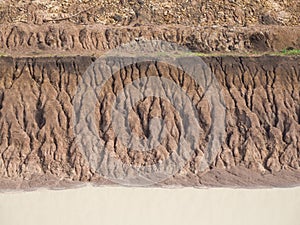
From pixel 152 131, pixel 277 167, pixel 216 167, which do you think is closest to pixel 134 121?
pixel 152 131

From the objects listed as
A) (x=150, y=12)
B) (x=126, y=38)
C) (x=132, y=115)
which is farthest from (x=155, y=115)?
(x=150, y=12)

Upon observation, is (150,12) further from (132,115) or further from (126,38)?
(132,115)

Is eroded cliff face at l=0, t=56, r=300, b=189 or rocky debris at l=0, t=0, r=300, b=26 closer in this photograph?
eroded cliff face at l=0, t=56, r=300, b=189

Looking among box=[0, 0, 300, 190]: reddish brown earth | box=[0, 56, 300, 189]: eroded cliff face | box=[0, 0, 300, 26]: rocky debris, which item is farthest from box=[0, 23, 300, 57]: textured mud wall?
box=[0, 56, 300, 189]: eroded cliff face

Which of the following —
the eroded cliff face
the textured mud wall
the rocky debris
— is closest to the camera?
the eroded cliff face

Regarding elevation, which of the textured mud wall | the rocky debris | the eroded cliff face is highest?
the rocky debris

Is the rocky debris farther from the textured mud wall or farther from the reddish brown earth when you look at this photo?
the reddish brown earth
